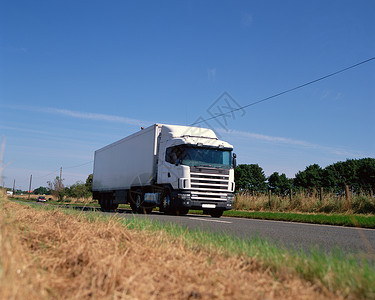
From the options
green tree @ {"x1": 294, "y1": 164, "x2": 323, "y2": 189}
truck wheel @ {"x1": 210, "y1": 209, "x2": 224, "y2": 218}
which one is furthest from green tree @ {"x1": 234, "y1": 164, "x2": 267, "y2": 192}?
truck wheel @ {"x1": 210, "y1": 209, "x2": 224, "y2": 218}

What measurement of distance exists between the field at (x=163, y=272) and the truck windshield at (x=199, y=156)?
34.9ft

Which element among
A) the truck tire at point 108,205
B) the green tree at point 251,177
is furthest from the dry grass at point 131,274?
the green tree at point 251,177

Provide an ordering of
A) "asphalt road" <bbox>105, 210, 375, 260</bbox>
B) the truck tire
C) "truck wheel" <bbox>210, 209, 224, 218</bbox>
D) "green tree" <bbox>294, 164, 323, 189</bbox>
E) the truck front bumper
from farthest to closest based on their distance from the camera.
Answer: "green tree" <bbox>294, 164, 323, 189</bbox>
the truck tire
"truck wheel" <bbox>210, 209, 224, 218</bbox>
the truck front bumper
"asphalt road" <bbox>105, 210, 375, 260</bbox>

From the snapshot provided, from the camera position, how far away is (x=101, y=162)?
2577 centimetres

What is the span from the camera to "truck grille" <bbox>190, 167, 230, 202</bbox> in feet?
47.7

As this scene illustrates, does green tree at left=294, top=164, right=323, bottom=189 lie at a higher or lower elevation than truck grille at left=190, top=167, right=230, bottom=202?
higher

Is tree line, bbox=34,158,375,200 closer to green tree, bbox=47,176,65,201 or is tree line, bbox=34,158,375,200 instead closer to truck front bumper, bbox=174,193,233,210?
green tree, bbox=47,176,65,201

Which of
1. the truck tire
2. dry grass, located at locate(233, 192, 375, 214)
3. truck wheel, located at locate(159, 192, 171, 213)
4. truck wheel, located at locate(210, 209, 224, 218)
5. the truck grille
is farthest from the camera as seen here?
the truck tire

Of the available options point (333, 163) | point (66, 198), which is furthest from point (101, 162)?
point (333, 163)

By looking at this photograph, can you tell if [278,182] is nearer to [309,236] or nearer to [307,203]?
[307,203]

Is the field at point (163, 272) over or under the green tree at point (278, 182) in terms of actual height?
under

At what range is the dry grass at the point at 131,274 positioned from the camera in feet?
7.79

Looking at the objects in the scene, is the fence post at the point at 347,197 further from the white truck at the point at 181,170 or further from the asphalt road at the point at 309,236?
the asphalt road at the point at 309,236

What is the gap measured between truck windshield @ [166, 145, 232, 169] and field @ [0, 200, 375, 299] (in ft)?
34.9
